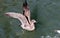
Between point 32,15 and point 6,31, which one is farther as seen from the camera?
point 32,15

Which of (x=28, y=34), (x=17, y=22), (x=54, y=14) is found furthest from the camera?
(x=54, y=14)

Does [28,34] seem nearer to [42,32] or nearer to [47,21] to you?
[42,32]

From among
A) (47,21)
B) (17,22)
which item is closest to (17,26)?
(17,22)

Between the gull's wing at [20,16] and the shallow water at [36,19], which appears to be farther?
the gull's wing at [20,16]

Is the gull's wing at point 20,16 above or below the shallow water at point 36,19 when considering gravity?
above

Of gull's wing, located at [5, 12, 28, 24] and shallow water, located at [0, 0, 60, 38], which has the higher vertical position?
gull's wing, located at [5, 12, 28, 24]

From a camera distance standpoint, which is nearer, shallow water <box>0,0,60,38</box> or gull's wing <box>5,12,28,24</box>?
shallow water <box>0,0,60,38</box>

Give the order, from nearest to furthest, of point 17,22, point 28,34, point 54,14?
point 28,34, point 17,22, point 54,14

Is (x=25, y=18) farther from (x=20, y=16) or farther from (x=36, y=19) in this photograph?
(x=36, y=19)

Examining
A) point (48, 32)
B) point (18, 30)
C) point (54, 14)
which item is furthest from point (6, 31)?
point (54, 14)
